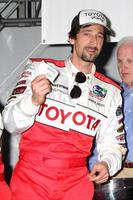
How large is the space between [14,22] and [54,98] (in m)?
1.07

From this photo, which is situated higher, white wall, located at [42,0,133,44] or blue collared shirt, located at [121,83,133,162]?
white wall, located at [42,0,133,44]

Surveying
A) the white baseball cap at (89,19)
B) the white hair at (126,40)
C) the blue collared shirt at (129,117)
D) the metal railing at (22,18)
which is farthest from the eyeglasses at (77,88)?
the metal railing at (22,18)

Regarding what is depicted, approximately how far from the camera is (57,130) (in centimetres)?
155

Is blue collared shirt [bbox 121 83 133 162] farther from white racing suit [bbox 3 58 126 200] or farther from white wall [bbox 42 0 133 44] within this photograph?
white wall [bbox 42 0 133 44]

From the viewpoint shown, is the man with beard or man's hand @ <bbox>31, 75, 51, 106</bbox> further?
the man with beard

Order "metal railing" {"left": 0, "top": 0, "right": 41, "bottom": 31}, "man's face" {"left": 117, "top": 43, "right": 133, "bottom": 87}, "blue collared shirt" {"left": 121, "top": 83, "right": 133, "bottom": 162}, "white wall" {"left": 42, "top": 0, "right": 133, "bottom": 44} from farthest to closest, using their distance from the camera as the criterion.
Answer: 1. "metal railing" {"left": 0, "top": 0, "right": 41, "bottom": 31}
2. "white wall" {"left": 42, "top": 0, "right": 133, "bottom": 44}
3. "man's face" {"left": 117, "top": 43, "right": 133, "bottom": 87}
4. "blue collared shirt" {"left": 121, "top": 83, "right": 133, "bottom": 162}

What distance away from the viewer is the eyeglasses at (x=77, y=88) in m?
1.59

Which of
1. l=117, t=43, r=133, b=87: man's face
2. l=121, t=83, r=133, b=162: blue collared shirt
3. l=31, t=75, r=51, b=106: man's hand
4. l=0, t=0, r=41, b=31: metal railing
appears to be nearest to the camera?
l=31, t=75, r=51, b=106: man's hand

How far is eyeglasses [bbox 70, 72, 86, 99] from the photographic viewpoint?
62.6 inches

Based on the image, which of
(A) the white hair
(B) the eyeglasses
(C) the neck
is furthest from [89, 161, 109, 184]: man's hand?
(A) the white hair

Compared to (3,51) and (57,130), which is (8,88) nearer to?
(3,51)

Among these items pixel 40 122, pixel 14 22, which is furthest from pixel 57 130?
pixel 14 22

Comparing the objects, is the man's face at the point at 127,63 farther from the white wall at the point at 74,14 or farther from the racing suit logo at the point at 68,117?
the racing suit logo at the point at 68,117

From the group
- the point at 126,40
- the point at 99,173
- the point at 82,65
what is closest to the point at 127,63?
the point at 126,40
